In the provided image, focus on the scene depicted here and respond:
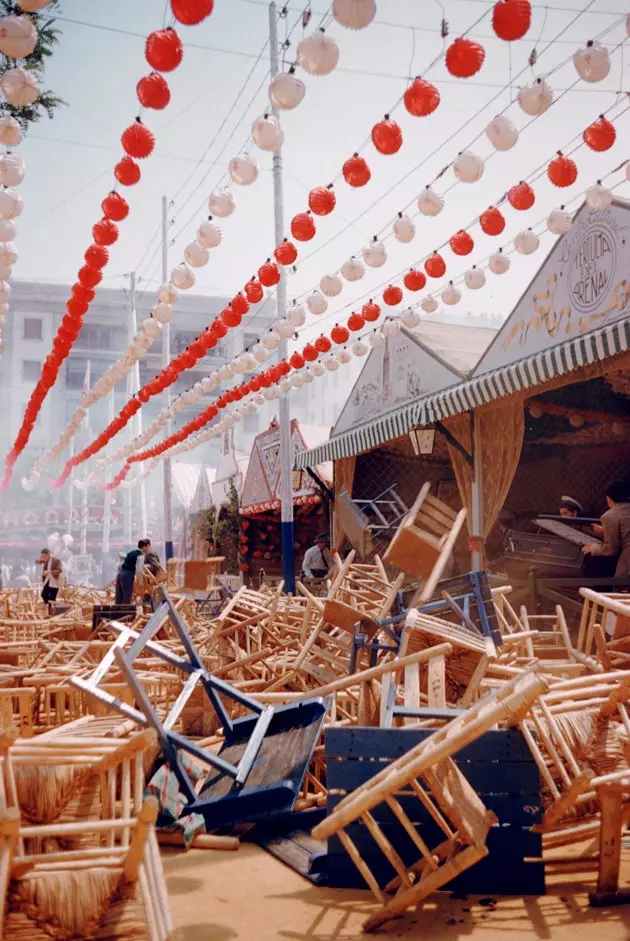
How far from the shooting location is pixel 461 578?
19.3 feet

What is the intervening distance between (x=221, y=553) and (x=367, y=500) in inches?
470

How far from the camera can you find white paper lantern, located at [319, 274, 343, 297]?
9859mm

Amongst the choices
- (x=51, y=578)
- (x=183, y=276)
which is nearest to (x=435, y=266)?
(x=183, y=276)

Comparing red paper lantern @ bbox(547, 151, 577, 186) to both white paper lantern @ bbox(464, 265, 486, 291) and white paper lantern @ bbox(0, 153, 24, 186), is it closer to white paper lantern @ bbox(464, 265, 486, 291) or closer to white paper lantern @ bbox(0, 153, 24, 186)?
white paper lantern @ bbox(464, 265, 486, 291)

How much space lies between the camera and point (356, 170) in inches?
282

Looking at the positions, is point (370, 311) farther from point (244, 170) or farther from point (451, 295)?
point (244, 170)

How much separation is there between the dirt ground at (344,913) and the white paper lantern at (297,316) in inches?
333

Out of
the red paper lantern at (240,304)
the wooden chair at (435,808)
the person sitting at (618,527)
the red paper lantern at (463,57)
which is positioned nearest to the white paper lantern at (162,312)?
the red paper lantern at (240,304)

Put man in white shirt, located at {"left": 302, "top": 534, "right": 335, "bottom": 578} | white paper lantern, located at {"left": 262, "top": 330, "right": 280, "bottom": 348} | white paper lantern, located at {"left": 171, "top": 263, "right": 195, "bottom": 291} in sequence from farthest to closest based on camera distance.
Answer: man in white shirt, located at {"left": 302, "top": 534, "right": 335, "bottom": 578}
white paper lantern, located at {"left": 262, "top": 330, "right": 280, "bottom": 348}
white paper lantern, located at {"left": 171, "top": 263, "right": 195, "bottom": 291}

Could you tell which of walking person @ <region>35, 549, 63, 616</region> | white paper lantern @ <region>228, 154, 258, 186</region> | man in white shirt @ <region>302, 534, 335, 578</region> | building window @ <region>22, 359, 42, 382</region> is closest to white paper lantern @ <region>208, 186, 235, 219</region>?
white paper lantern @ <region>228, 154, 258, 186</region>

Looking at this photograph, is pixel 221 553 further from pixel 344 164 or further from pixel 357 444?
pixel 344 164

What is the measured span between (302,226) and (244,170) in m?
0.87

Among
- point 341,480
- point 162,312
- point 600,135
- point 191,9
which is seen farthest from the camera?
point 341,480

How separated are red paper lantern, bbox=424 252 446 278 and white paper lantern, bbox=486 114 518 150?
2.35 meters
